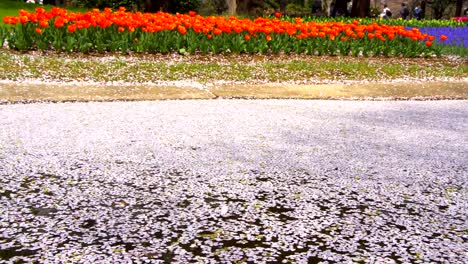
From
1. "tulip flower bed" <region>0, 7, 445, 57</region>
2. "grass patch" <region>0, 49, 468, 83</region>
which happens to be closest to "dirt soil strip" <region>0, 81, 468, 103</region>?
"grass patch" <region>0, 49, 468, 83</region>

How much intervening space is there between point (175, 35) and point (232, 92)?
3.56 meters

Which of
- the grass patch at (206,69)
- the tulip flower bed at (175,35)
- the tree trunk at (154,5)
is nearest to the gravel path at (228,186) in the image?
the grass patch at (206,69)

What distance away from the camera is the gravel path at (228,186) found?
338cm

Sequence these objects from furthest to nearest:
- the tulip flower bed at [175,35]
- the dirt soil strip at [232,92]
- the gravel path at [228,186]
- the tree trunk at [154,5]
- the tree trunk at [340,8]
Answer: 1. the tree trunk at [340,8]
2. the tree trunk at [154,5]
3. the tulip flower bed at [175,35]
4. the dirt soil strip at [232,92]
5. the gravel path at [228,186]

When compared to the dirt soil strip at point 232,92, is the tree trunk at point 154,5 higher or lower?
higher

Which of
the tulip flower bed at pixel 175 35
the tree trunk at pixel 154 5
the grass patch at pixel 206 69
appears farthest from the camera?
the tree trunk at pixel 154 5

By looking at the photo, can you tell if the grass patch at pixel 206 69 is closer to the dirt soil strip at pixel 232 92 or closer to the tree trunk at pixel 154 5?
the dirt soil strip at pixel 232 92

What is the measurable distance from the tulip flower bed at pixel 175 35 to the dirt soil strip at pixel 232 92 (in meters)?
2.54

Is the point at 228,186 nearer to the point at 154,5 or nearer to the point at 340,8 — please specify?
the point at 154,5

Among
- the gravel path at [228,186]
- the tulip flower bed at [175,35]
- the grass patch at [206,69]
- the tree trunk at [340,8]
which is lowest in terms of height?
the gravel path at [228,186]

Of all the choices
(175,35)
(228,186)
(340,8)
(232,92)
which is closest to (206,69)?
(232,92)

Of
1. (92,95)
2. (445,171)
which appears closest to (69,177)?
(445,171)

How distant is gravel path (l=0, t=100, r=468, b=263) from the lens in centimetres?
338

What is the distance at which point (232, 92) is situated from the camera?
29.7 ft
